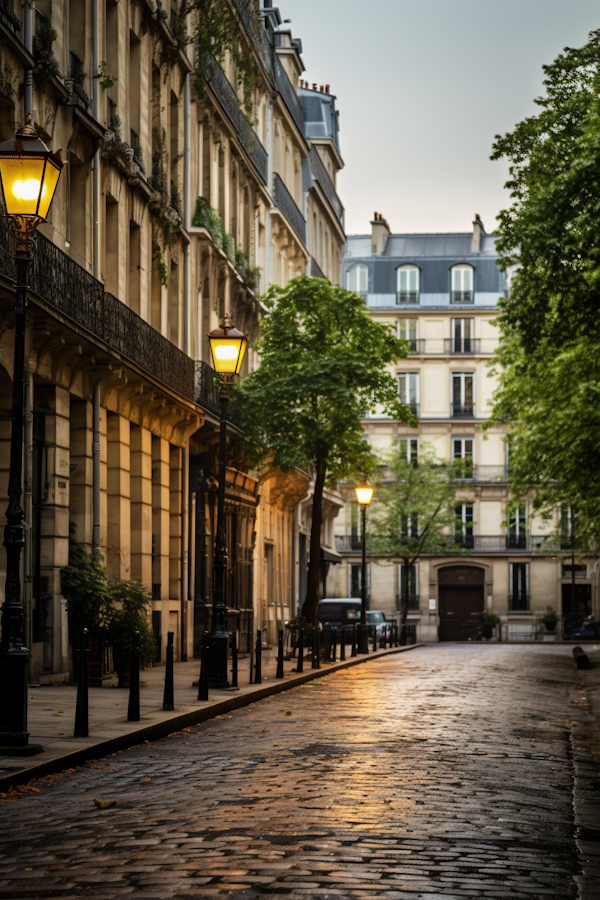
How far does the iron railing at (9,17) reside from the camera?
56.3ft

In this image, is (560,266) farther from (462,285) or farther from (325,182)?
(462,285)

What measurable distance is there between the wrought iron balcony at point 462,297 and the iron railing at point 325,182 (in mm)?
18854

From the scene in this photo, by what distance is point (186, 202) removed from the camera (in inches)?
1120

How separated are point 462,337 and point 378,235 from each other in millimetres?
8946

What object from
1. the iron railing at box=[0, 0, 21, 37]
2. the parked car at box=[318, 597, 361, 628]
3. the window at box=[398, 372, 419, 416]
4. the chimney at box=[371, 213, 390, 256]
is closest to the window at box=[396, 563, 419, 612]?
the window at box=[398, 372, 419, 416]

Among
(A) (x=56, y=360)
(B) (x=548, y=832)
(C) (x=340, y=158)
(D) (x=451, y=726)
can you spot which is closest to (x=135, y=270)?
(A) (x=56, y=360)

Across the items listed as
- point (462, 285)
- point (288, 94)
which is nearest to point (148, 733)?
point (288, 94)

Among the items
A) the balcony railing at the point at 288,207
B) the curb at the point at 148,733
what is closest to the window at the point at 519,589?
the balcony railing at the point at 288,207

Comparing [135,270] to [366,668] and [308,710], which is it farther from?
[308,710]

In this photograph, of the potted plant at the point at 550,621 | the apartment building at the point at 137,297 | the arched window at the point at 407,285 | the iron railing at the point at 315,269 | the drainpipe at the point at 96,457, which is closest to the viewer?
the apartment building at the point at 137,297

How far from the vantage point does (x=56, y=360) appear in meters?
19.0

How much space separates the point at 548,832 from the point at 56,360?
12937 mm

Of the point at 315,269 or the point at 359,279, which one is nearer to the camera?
the point at 315,269

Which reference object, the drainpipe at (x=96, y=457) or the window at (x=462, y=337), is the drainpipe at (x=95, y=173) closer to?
the drainpipe at (x=96, y=457)
